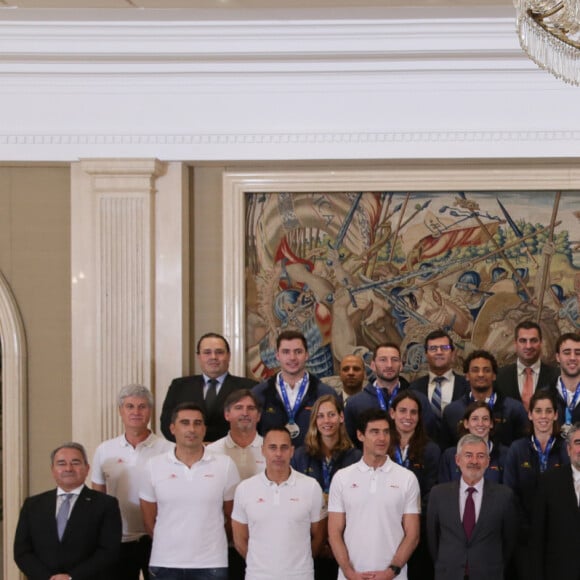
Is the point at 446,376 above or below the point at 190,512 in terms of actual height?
above

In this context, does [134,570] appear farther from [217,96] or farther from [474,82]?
[474,82]

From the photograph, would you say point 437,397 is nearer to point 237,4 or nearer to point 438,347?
point 438,347

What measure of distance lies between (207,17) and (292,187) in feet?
5.28

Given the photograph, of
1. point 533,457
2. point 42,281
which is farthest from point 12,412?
point 533,457

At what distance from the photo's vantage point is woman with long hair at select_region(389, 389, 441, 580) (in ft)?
22.9

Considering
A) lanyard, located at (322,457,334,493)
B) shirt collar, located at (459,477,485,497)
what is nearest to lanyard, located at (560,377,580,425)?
shirt collar, located at (459,477,485,497)

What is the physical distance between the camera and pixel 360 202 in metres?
9.08

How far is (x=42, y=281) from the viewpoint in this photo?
9.00 metres

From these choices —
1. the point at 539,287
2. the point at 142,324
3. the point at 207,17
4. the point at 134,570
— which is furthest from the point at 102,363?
the point at 539,287

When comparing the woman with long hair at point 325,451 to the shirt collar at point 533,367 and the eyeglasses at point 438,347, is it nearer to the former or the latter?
the eyeglasses at point 438,347

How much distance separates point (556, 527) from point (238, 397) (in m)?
2.16

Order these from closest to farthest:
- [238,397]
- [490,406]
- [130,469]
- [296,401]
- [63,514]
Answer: [63,514] → [238,397] → [130,469] → [490,406] → [296,401]

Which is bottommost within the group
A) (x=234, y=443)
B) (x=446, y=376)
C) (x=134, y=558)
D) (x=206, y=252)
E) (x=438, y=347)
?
(x=134, y=558)

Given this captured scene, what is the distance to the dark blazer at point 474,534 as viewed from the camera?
647 centimetres
